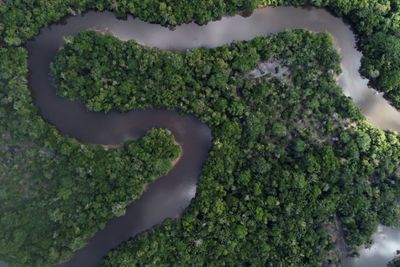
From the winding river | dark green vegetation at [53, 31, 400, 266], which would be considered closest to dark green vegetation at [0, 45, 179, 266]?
the winding river

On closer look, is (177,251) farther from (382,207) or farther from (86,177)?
(382,207)

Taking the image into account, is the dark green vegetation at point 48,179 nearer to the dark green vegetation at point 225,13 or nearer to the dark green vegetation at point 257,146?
the dark green vegetation at point 225,13

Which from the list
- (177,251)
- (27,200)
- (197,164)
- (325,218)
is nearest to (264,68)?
(197,164)

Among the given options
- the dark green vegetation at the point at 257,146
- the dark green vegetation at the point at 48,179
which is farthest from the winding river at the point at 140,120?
the dark green vegetation at the point at 48,179

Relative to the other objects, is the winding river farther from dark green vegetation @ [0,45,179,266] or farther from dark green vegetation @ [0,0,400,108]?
dark green vegetation @ [0,45,179,266]

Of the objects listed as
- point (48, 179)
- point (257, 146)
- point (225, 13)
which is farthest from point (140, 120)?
point (225, 13)

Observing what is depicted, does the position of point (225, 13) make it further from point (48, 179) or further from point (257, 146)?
point (48, 179)
